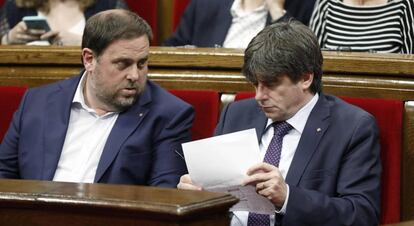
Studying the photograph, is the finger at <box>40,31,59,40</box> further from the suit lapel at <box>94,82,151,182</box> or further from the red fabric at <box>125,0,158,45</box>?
the suit lapel at <box>94,82,151,182</box>

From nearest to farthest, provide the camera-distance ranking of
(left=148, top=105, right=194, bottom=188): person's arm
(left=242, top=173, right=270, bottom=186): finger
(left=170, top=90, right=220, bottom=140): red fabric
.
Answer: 1. (left=242, top=173, right=270, bottom=186): finger
2. (left=148, top=105, right=194, bottom=188): person's arm
3. (left=170, top=90, right=220, bottom=140): red fabric

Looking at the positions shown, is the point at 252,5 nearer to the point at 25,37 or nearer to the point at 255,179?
the point at 25,37

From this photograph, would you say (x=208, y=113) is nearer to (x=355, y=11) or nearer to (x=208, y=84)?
(x=208, y=84)

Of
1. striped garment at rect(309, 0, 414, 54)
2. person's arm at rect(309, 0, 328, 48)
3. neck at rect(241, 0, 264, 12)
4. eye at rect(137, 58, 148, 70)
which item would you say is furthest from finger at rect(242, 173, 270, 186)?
neck at rect(241, 0, 264, 12)

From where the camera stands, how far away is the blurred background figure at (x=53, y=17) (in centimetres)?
228

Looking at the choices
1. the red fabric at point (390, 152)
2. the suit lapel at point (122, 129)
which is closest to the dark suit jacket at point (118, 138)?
the suit lapel at point (122, 129)

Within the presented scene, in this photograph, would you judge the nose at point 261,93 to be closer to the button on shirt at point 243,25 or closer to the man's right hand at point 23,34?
the button on shirt at point 243,25

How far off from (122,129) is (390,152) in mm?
468

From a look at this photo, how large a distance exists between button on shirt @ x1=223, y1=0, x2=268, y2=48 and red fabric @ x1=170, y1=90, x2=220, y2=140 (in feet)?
1.44

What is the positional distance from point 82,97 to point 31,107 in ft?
0.32

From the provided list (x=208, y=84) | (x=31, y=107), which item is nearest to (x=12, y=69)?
(x=31, y=107)

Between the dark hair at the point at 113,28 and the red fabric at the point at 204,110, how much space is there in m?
0.16

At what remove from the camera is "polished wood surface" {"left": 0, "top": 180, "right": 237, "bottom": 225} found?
1100 millimetres

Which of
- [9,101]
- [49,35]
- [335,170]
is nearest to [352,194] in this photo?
[335,170]
